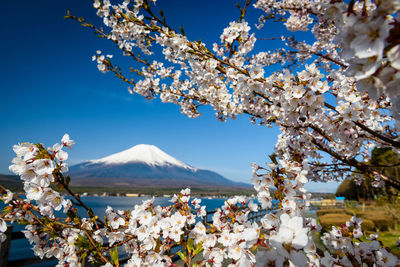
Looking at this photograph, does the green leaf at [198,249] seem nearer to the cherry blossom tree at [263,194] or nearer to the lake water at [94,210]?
the cherry blossom tree at [263,194]

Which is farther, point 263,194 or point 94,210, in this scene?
point 94,210

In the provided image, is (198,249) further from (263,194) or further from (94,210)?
(94,210)

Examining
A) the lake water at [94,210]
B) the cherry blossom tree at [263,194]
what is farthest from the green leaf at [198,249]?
the lake water at [94,210]

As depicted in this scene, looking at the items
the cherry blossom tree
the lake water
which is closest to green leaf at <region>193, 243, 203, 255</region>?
the cherry blossom tree

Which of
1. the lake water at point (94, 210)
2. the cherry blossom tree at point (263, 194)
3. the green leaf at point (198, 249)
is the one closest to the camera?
the cherry blossom tree at point (263, 194)

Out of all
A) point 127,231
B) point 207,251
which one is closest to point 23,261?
point 127,231

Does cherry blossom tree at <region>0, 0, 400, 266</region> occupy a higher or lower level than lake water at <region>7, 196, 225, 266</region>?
higher

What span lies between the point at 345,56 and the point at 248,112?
2.58m

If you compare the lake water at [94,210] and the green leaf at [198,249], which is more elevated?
the green leaf at [198,249]

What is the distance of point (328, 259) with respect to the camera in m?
1.36

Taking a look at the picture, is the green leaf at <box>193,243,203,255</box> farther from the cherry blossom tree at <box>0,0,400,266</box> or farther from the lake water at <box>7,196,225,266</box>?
the lake water at <box>7,196,225,266</box>

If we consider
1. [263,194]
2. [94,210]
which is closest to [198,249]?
[263,194]

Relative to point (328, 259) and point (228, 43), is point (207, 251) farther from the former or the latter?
point (228, 43)

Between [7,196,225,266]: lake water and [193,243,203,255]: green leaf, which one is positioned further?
[7,196,225,266]: lake water
